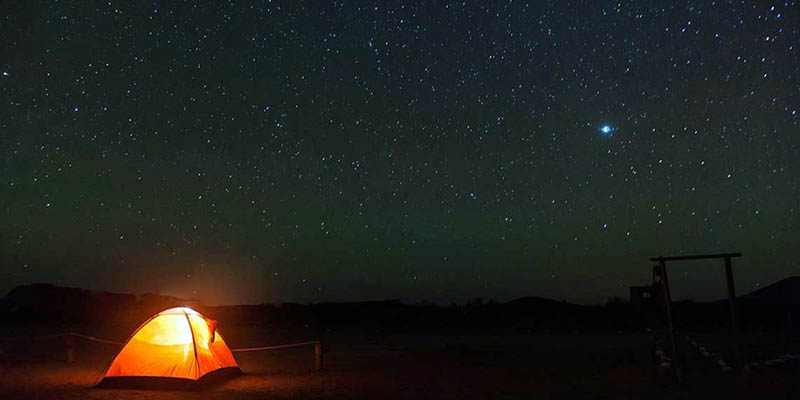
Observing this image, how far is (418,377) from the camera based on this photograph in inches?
593

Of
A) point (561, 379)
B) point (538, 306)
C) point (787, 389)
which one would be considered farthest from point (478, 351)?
point (538, 306)

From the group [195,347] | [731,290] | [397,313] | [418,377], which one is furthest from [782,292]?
[397,313]

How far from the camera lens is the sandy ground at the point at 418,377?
12.1 m

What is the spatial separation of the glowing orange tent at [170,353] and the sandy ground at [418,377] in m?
0.41

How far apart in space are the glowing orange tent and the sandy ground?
0.41m

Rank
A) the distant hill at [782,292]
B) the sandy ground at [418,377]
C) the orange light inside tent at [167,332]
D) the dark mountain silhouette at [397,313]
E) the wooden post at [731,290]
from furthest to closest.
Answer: the dark mountain silhouette at [397,313]
the distant hill at [782,292]
the orange light inside tent at [167,332]
the wooden post at [731,290]
the sandy ground at [418,377]

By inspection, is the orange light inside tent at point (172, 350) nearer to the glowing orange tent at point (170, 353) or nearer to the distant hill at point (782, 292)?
the glowing orange tent at point (170, 353)

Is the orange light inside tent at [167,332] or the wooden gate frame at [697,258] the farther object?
the orange light inside tent at [167,332]

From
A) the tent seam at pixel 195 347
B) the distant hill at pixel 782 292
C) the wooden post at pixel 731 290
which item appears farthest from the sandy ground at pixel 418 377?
the distant hill at pixel 782 292

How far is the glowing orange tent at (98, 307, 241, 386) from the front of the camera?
500 inches

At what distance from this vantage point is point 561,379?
48.1 ft

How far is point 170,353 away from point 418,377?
5.39 m

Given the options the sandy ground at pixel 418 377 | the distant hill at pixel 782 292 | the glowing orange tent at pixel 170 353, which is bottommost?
→ the sandy ground at pixel 418 377

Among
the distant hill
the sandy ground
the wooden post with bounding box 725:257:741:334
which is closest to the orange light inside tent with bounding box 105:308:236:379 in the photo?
the sandy ground
